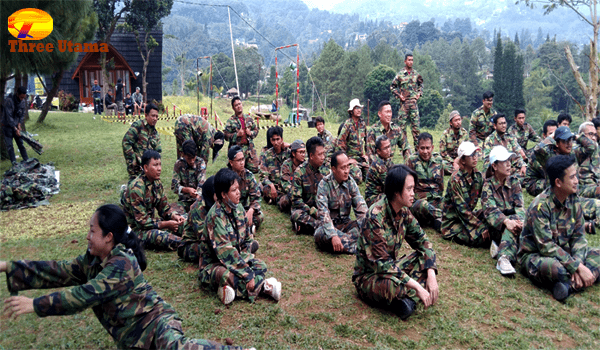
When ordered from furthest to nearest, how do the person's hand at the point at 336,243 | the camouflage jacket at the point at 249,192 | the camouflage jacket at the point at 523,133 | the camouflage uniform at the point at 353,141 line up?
the camouflage jacket at the point at 523,133 → the camouflage uniform at the point at 353,141 → the camouflage jacket at the point at 249,192 → the person's hand at the point at 336,243

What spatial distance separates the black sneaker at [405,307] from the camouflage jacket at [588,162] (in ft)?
17.0

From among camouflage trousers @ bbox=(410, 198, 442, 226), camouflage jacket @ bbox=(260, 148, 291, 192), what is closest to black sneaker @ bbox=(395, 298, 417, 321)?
camouflage trousers @ bbox=(410, 198, 442, 226)

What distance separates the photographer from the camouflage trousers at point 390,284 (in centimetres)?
458

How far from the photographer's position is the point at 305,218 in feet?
23.6

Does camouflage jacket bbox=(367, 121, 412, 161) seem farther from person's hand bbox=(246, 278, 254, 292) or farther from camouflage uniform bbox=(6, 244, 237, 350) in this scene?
camouflage uniform bbox=(6, 244, 237, 350)

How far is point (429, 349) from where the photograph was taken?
13.9 feet

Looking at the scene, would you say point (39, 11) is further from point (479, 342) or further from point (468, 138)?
point (479, 342)

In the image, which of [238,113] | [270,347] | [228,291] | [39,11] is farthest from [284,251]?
[39,11]

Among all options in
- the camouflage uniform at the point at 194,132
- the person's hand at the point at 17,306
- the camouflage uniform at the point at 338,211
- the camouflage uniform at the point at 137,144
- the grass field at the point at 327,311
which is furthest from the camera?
the camouflage uniform at the point at 194,132

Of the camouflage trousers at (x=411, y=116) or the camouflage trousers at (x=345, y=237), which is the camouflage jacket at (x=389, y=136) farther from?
the camouflage trousers at (x=345, y=237)

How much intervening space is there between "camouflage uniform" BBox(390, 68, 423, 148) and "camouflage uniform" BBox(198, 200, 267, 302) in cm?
852

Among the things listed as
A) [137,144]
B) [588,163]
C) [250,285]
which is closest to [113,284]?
[250,285]

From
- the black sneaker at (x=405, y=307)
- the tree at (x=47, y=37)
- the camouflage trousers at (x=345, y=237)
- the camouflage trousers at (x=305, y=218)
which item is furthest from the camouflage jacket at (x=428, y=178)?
the tree at (x=47, y=37)

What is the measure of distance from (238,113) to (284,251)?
465 centimetres
